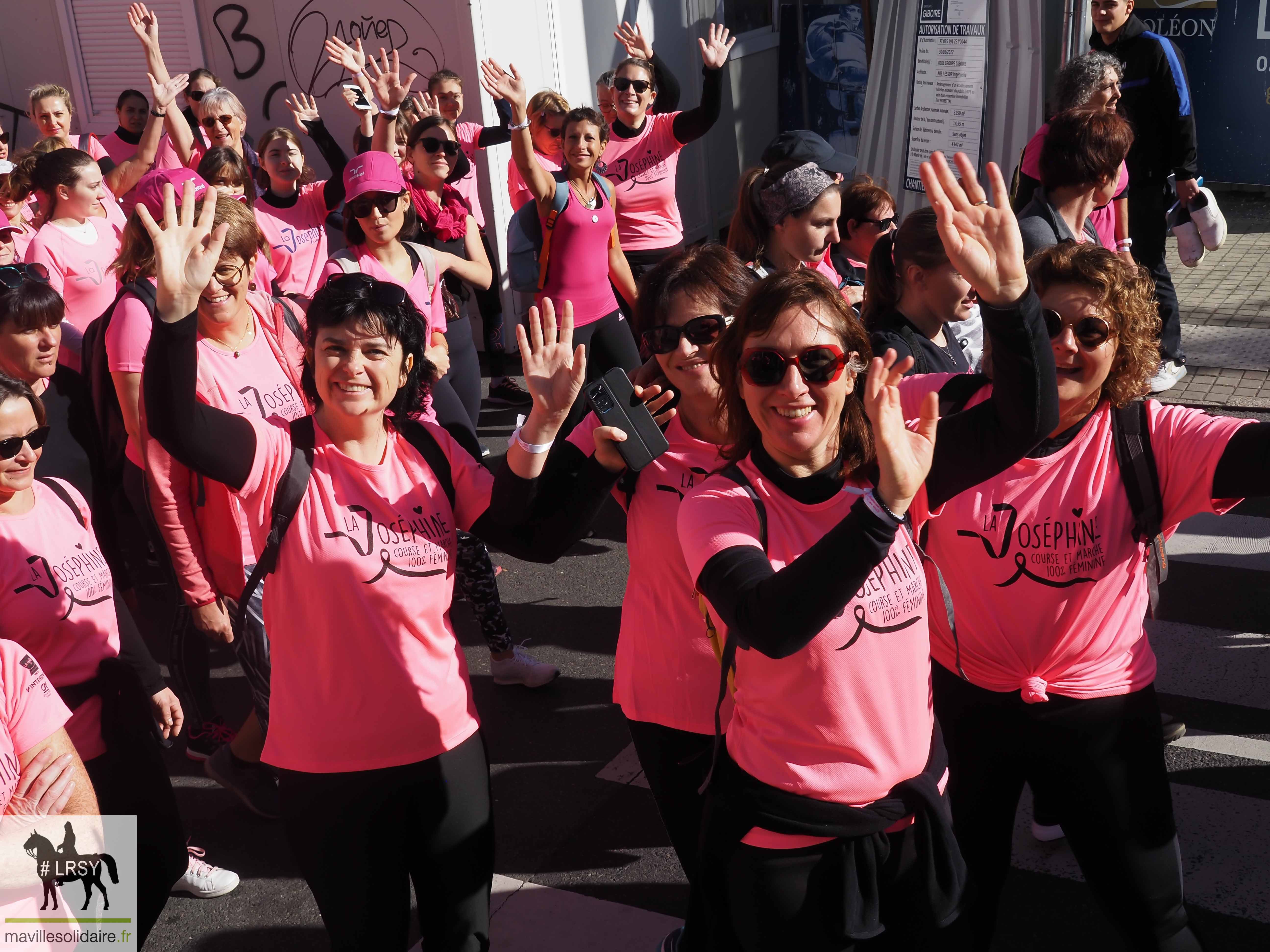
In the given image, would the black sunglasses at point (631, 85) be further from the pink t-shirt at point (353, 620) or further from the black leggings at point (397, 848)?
the black leggings at point (397, 848)

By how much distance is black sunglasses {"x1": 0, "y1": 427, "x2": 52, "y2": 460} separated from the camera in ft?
9.93

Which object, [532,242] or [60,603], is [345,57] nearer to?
[532,242]

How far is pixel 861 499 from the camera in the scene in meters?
2.07

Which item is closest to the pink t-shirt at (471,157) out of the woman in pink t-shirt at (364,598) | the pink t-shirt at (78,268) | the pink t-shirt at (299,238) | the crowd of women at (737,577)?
the pink t-shirt at (299,238)

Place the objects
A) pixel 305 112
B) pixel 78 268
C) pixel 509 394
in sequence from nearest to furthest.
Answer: pixel 78 268, pixel 305 112, pixel 509 394

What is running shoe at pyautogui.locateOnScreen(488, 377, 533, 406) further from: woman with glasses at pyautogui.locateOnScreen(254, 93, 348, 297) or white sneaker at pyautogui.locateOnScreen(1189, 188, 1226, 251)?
white sneaker at pyautogui.locateOnScreen(1189, 188, 1226, 251)

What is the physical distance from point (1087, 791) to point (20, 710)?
221cm

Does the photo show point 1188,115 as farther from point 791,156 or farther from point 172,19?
point 172,19

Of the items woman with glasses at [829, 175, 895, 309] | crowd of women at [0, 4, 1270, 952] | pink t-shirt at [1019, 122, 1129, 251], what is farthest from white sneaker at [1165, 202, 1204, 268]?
crowd of women at [0, 4, 1270, 952]

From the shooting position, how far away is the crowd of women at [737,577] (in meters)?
2.28

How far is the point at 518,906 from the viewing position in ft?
12.3

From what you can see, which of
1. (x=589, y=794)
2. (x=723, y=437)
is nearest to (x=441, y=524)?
(x=723, y=437)

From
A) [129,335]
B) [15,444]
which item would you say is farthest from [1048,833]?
[129,335]

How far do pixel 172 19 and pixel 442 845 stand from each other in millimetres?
9628
